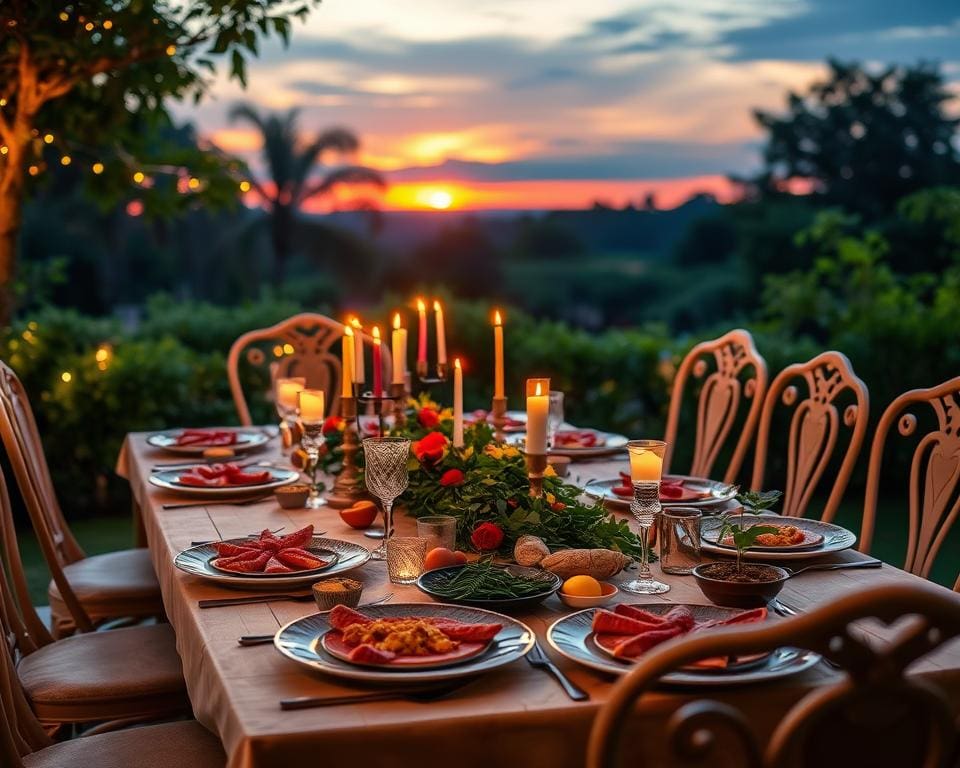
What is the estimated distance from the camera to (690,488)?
2773 mm

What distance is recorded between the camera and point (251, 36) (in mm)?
4125

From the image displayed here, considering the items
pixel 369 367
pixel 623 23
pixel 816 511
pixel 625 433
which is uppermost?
pixel 623 23

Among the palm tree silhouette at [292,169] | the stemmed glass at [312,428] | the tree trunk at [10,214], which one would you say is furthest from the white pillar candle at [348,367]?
the palm tree silhouette at [292,169]

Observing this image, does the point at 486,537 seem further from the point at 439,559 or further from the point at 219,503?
the point at 219,503

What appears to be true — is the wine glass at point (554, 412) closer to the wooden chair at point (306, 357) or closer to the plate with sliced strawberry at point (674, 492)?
the plate with sliced strawberry at point (674, 492)

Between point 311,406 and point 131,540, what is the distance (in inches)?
116

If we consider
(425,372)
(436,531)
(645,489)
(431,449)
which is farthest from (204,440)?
(645,489)

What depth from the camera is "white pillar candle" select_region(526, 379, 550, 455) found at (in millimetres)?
2170

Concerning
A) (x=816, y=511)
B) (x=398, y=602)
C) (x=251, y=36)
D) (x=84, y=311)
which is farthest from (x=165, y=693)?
(x=84, y=311)

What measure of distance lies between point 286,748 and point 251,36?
10.8 ft

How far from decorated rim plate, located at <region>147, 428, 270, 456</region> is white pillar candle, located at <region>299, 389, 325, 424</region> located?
0.79 metres

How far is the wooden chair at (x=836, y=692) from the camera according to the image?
105 cm

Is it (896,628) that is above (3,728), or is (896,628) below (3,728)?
above

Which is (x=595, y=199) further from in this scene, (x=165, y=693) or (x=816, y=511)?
(x=165, y=693)
